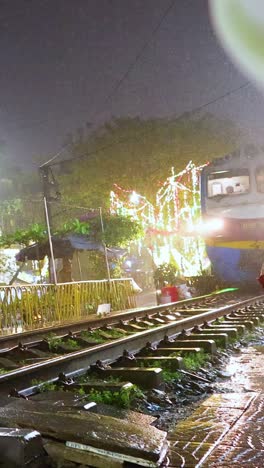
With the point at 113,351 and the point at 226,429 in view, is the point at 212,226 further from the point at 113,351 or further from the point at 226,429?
the point at 226,429

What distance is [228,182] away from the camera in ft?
52.3

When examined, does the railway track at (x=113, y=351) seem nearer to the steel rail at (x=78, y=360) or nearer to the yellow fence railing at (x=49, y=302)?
the steel rail at (x=78, y=360)

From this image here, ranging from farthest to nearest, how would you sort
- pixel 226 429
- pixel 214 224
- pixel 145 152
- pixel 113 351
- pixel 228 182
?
pixel 145 152 < pixel 228 182 < pixel 214 224 < pixel 113 351 < pixel 226 429

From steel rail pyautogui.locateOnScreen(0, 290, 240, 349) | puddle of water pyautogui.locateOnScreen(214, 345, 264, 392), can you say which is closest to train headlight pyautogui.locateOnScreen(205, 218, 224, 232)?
steel rail pyautogui.locateOnScreen(0, 290, 240, 349)

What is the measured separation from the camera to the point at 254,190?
15398 mm

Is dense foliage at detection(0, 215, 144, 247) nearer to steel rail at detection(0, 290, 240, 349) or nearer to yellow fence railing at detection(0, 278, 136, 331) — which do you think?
yellow fence railing at detection(0, 278, 136, 331)

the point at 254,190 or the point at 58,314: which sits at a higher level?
the point at 254,190

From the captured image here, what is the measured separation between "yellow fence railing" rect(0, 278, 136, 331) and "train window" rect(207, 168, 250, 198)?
14.6 feet

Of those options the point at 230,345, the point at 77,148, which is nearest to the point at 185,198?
the point at 77,148

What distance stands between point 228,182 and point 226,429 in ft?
43.4

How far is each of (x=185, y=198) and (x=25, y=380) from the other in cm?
2480

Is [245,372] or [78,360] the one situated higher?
[78,360]

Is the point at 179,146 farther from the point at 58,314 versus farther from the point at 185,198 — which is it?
the point at 58,314

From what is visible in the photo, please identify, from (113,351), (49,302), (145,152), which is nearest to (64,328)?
(113,351)
